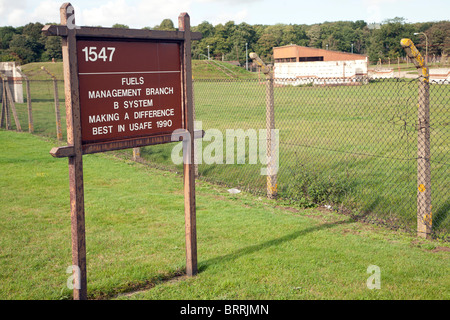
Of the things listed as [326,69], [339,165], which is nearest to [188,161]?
[339,165]

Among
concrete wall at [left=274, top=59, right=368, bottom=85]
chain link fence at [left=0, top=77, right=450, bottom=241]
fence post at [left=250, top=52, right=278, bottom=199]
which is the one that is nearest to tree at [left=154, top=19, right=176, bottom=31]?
concrete wall at [left=274, top=59, right=368, bottom=85]

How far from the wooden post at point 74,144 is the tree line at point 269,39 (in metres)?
79.2

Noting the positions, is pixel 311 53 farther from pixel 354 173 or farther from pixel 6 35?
pixel 354 173

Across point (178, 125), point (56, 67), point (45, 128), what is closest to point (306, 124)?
point (45, 128)

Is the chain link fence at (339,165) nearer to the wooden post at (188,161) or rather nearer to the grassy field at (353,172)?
the grassy field at (353,172)

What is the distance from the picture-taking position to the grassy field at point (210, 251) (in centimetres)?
452

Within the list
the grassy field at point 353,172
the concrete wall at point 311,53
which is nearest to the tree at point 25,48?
the concrete wall at point 311,53

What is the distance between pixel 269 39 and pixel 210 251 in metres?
121

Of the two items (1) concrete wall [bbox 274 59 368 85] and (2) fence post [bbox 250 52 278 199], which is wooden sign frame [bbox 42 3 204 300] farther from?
(1) concrete wall [bbox 274 59 368 85]

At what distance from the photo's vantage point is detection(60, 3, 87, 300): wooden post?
3.81 meters

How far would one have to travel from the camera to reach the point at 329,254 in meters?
5.39

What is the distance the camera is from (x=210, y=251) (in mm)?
5559

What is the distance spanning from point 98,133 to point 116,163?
742cm
